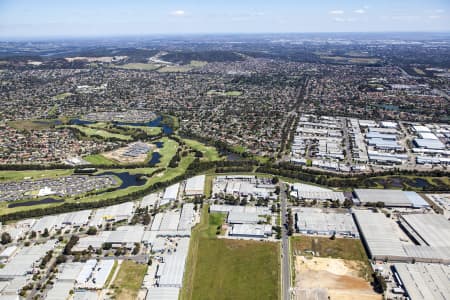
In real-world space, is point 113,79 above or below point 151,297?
above

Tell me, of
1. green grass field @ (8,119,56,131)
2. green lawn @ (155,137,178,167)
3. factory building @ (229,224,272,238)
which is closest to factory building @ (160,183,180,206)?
green lawn @ (155,137,178,167)

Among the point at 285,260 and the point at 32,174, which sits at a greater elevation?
the point at 32,174

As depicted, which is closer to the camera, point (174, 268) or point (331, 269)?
point (174, 268)

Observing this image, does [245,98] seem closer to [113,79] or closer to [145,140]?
[145,140]

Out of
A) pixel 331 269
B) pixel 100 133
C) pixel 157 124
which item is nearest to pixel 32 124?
pixel 100 133

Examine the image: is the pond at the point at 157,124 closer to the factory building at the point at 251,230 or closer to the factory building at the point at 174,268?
the factory building at the point at 251,230

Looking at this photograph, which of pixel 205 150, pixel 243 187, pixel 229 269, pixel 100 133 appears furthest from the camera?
pixel 100 133

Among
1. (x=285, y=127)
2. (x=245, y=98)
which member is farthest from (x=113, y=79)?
(x=285, y=127)

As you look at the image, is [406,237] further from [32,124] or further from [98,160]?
[32,124]
